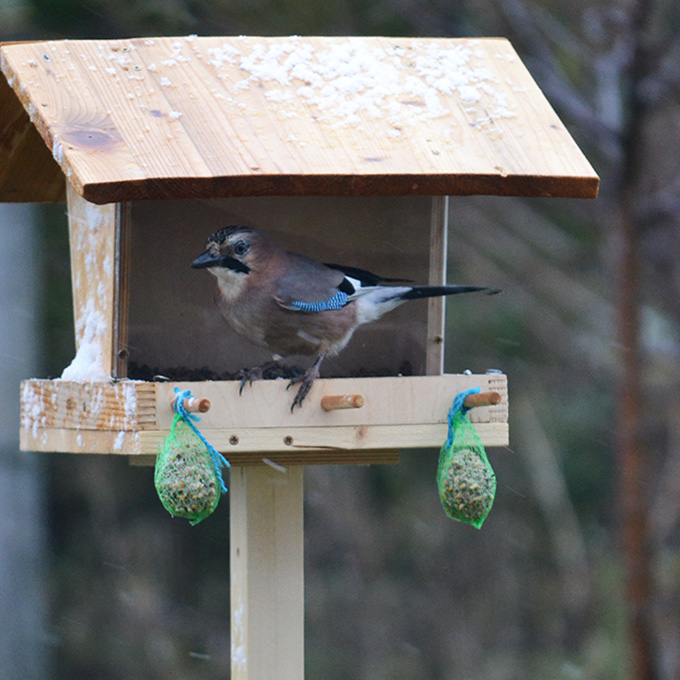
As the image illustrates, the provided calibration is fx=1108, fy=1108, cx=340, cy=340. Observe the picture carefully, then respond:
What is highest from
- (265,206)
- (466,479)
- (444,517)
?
(265,206)

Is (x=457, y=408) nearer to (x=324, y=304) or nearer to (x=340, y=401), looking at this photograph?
(x=340, y=401)

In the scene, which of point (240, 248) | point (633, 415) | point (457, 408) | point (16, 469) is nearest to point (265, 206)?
point (240, 248)

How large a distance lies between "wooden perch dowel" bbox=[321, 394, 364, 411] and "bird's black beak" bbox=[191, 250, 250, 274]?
0.51 metres

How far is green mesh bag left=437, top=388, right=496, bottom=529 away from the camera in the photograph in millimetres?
2969

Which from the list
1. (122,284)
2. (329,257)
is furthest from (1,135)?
(329,257)

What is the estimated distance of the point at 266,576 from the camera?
3234 mm

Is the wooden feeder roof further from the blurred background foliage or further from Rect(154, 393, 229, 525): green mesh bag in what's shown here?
the blurred background foliage

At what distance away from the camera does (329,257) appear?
3637 mm

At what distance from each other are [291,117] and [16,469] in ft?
14.8

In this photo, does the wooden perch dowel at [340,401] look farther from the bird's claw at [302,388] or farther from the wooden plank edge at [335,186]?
the wooden plank edge at [335,186]

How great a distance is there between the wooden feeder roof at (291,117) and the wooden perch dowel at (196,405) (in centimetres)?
52

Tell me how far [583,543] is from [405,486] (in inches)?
60.3

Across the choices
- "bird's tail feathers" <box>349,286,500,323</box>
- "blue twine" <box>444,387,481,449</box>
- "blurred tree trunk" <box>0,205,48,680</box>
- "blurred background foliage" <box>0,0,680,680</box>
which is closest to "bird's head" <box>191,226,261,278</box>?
"bird's tail feathers" <box>349,286,500,323</box>

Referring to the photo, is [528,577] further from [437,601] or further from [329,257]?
[329,257]
